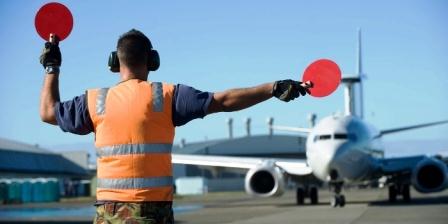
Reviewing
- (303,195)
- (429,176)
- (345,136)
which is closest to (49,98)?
(345,136)

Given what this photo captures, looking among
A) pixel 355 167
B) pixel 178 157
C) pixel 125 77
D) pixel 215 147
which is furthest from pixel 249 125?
pixel 125 77

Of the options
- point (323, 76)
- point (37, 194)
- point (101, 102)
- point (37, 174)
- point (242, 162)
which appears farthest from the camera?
point (37, 174)

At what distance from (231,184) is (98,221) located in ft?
246

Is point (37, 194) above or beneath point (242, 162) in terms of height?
beneath

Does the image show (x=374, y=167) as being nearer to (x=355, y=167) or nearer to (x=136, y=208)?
(x=355, y=167)

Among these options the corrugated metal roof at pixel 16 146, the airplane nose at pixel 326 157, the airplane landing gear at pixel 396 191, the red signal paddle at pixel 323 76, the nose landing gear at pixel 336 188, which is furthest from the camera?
the corrugated metal roof at pixel 16 146

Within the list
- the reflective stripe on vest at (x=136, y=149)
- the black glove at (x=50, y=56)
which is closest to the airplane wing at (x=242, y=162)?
the black glove at (x=50, y=56)

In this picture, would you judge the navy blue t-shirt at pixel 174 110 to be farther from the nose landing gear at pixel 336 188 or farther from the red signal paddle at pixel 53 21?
the nose landing gear at pixel 336 188

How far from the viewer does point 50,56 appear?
3.58 meters

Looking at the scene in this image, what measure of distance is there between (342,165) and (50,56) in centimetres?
1984

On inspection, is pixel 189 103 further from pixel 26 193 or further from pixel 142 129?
pixel 26 193

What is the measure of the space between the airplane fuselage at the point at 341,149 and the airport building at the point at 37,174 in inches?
966

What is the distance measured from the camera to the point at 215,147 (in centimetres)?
8062

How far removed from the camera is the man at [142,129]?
328 centimetres
